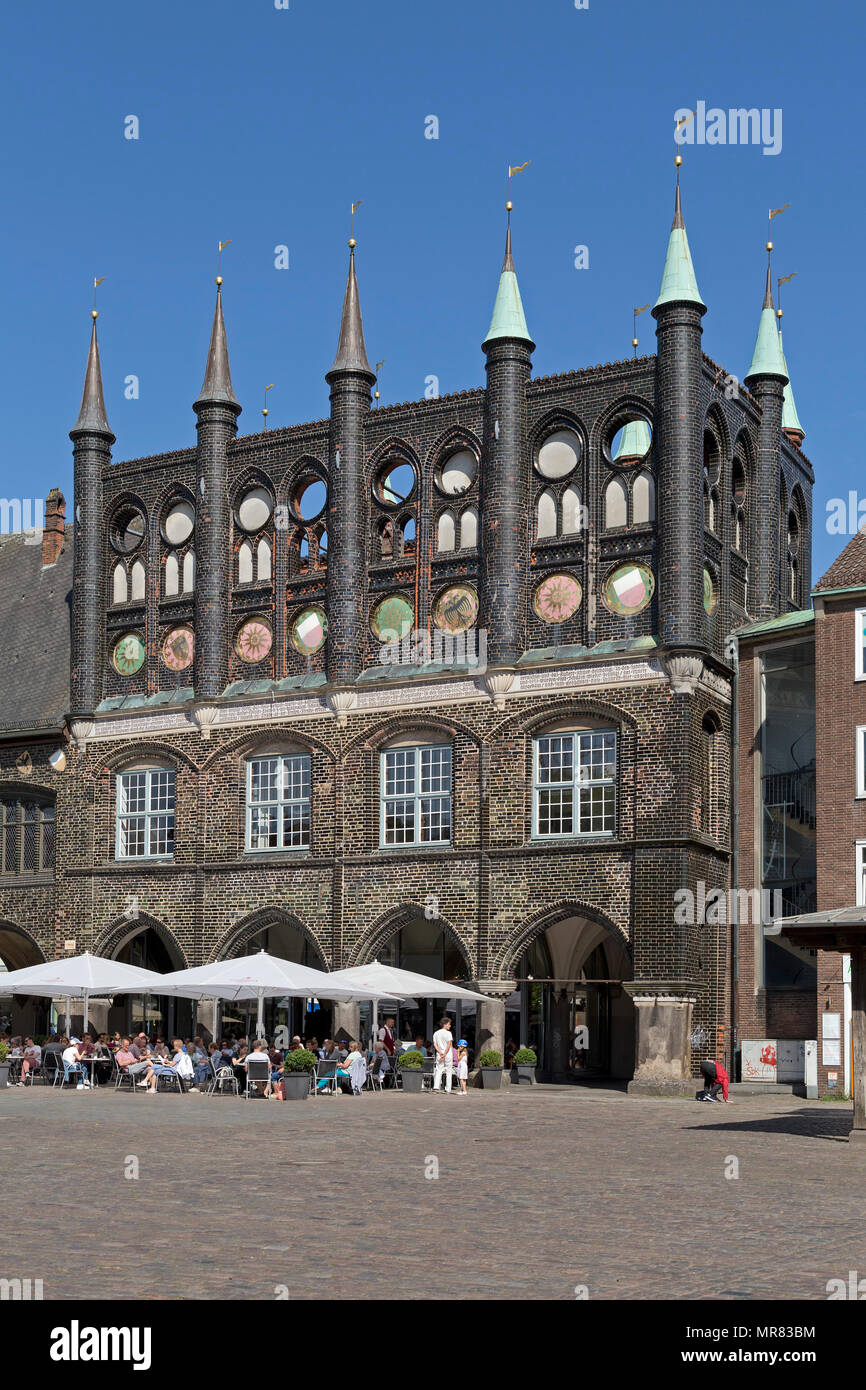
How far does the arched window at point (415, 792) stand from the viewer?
40.5 metres

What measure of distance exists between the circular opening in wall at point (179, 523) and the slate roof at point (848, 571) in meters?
16.8

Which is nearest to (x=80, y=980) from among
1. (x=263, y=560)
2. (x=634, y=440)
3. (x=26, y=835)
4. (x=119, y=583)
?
(x=263, y=560)

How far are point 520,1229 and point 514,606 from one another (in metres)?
26.9

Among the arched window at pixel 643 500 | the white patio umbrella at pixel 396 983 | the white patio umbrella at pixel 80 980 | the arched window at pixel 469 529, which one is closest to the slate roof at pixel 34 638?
the white patio umbrella at pixel 80 980

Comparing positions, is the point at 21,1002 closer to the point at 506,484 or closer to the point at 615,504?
the point at 506,484

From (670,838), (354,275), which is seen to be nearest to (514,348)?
(354,275)

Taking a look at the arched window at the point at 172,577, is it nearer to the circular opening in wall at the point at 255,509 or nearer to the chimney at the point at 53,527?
the circular opening in wall at the point at 255,509

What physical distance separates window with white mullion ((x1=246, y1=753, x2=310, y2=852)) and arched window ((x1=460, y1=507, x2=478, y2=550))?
6642 mm

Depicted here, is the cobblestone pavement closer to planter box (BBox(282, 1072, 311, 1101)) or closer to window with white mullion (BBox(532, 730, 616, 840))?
planter box (BBox(282, 1072, 311, 1101))

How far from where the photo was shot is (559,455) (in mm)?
40438

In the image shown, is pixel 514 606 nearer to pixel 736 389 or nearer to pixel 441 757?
pixel 441 757

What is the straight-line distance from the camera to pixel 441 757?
133 feet

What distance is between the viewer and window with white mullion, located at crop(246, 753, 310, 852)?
42656mm
